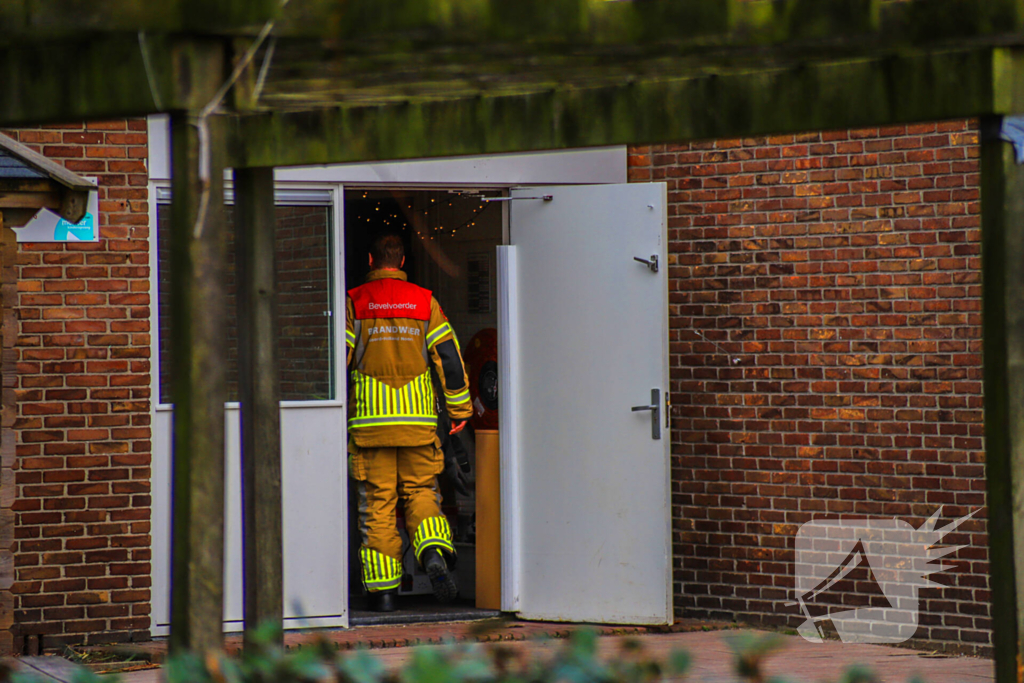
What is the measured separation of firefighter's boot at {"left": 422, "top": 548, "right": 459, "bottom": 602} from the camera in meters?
6.59

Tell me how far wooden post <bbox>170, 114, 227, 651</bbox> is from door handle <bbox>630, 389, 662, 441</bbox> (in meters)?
3.93

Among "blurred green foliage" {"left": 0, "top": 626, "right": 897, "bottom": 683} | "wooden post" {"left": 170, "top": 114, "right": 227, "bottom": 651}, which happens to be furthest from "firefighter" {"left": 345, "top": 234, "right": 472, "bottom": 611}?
"blurred green foliage" {"left": 0, "top": 626, "right": 897, "bottom": 683}

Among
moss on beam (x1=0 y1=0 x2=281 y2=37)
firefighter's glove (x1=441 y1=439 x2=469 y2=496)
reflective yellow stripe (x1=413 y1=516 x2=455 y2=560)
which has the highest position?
moss on beam (x1=0 y1=0 x2=281 y2=37)

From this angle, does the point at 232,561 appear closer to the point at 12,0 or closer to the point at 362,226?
the point at 362,226

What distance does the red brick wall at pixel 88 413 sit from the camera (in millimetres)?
5875

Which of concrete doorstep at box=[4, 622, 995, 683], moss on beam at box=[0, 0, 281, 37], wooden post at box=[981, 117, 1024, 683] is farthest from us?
concrete doorstep at box=[4, 622, 995, 683]

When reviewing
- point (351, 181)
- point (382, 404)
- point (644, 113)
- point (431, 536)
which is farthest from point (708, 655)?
point (644, 113)

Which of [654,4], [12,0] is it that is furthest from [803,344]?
[12,0]

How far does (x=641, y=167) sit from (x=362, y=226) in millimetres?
2526

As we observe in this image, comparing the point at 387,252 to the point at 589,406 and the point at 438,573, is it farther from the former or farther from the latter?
the point at 438,573

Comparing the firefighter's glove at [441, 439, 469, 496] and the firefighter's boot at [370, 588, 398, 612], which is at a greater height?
the firefighter's glove at [441, 439, 469, 496]

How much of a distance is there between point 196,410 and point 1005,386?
183 centimetres

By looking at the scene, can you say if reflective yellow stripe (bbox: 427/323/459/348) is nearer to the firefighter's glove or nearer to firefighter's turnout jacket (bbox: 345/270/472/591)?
firefighter's turnout jacket (bbox: 345/270/472/591)

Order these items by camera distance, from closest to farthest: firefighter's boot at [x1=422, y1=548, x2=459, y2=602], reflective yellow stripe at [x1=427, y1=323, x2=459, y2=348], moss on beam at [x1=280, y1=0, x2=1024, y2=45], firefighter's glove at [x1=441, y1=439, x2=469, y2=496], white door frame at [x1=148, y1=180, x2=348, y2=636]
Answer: moss on beam at [x1=280, y1=0, x2=1024, y2=45] → white door frame at [x1=148, y1=180, x2=348, y2=636] → firefighter's boot at [x1=422, y1=548, x2=459, y2=602] → reflective yellow stripe at [x1=427, y1=323, x2=459, y2=348] → firefighter's glove at [x1=441, y1=439, x2=469, y2=496]
